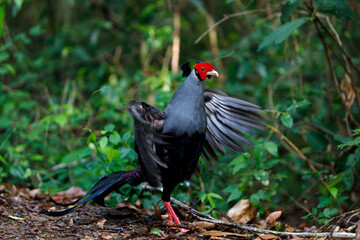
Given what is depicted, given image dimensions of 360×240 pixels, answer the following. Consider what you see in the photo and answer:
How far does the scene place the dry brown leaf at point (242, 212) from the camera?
3.99m

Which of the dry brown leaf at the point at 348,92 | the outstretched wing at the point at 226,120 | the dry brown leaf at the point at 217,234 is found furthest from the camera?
the dry brown leaf at the point at 348,92

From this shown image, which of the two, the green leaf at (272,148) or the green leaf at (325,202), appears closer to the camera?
the green leaf at (325,202)

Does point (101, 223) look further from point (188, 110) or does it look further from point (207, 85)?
point (207, 85)

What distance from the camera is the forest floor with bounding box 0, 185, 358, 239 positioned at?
3.14 m

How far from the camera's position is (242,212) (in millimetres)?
4066

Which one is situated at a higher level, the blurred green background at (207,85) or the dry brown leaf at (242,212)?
the blurred green background at (207,85)

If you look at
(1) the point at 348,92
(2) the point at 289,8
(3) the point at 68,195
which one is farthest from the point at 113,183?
(1) the point at 348,92

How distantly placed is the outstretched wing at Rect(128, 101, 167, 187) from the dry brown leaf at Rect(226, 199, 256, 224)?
1161 mm

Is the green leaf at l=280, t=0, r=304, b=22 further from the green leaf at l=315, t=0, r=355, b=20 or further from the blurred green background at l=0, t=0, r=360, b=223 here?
the green leaf at l=315, t=0, r=355, b=20

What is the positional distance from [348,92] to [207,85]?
76.7 inches

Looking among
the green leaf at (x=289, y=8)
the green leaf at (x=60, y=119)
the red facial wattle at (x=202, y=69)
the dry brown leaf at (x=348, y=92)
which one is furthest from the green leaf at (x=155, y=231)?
the green leaf at (x=60, y=119)

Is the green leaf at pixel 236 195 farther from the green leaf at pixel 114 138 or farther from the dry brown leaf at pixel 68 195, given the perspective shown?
the dry brown leaf at pixel 68 195

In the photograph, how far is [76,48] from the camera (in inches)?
316

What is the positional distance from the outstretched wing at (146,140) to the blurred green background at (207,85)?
2.81 feet
